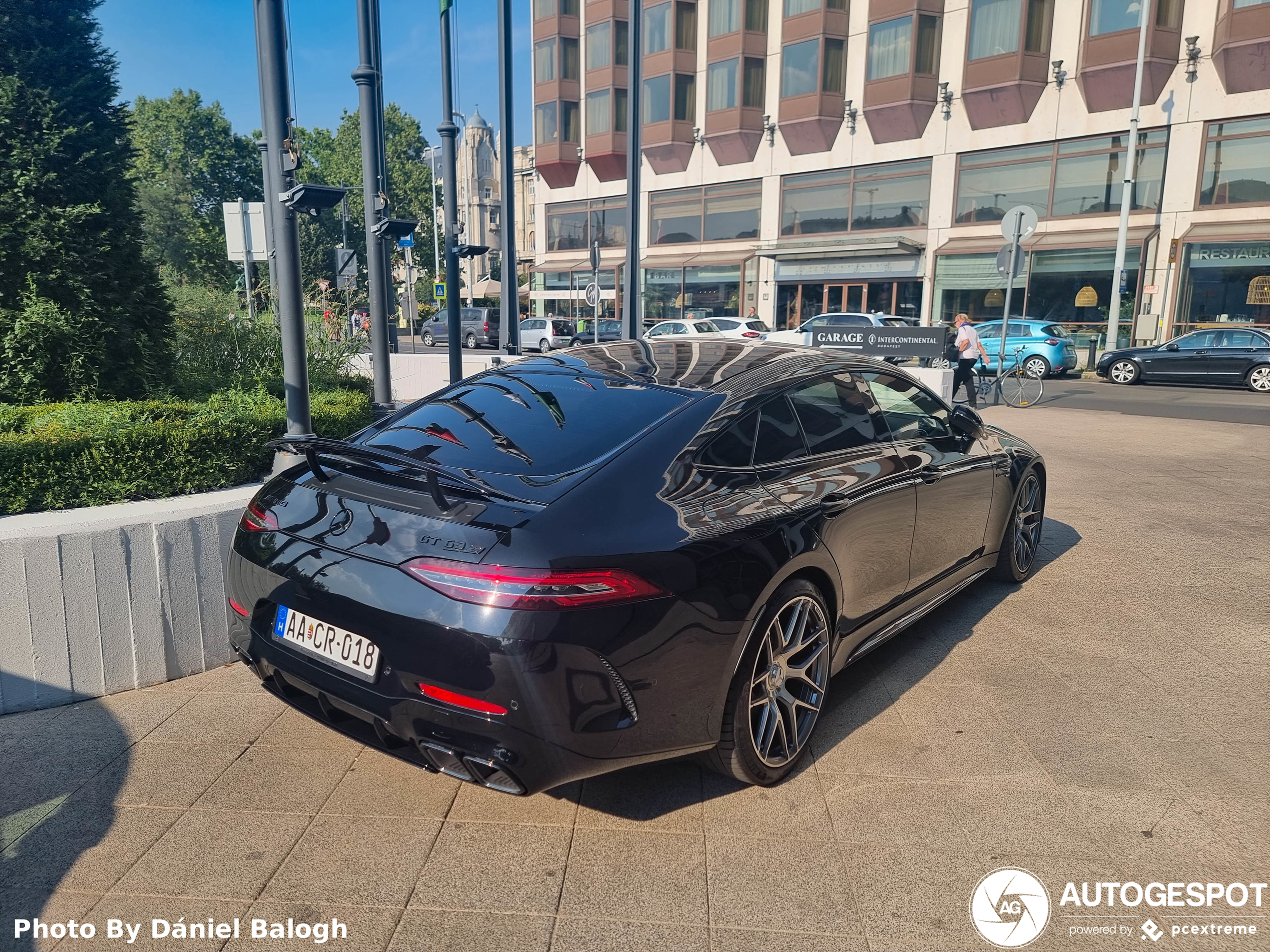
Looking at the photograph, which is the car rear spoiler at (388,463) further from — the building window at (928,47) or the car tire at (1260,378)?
the building window at (928,47)

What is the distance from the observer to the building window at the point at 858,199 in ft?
109

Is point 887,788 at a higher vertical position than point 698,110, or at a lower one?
lower

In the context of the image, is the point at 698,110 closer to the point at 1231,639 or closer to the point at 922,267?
the point at 922,267

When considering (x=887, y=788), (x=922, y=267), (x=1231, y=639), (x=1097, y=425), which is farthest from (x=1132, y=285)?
(x=887, y=788)

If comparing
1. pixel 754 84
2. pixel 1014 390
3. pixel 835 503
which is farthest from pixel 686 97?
pixel 835 503

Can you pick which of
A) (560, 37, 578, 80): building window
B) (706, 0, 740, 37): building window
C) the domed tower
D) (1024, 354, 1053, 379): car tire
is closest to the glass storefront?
(1024, 354, 1053, 379): car tire

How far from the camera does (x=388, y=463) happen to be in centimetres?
289

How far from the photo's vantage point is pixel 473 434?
3322mm

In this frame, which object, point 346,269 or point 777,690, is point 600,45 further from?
point 777,690

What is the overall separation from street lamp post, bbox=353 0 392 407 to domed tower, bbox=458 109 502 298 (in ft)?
296

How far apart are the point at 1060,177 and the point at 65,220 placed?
31.2 metres

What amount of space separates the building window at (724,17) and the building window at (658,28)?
5.75ft

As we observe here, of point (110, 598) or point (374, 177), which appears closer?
point (110, 598)

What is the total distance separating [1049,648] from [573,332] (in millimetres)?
33780
